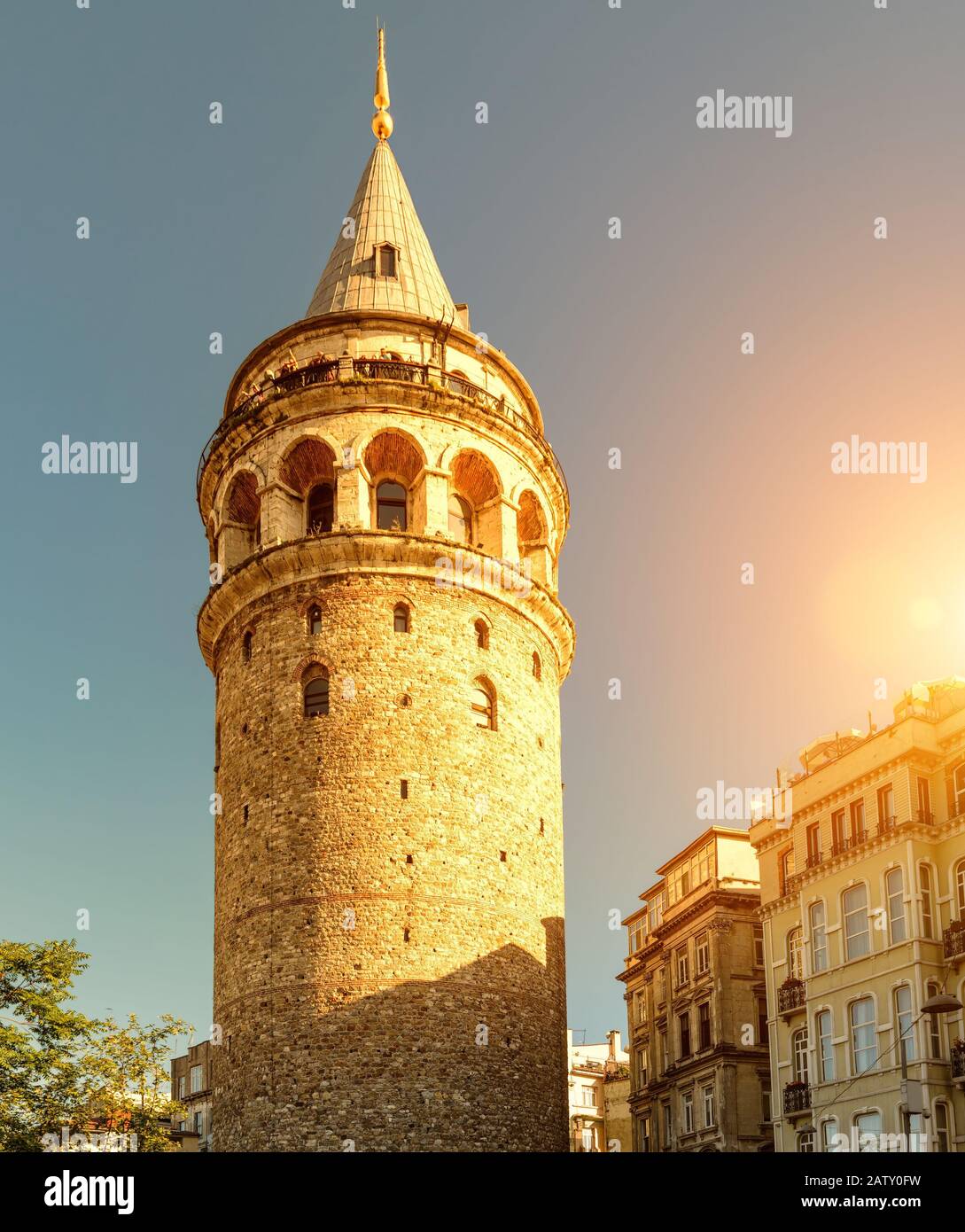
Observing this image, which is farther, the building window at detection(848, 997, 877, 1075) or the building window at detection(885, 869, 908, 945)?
the building window at detection(848, 997, 877, 1075)

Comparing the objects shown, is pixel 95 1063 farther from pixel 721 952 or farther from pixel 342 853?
pixel 721 952

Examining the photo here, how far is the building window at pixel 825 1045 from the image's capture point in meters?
45.9

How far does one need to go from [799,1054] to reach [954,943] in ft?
29.5

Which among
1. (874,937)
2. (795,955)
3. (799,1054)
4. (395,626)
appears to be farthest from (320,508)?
(799,1054)

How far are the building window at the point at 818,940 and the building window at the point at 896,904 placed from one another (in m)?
3.66

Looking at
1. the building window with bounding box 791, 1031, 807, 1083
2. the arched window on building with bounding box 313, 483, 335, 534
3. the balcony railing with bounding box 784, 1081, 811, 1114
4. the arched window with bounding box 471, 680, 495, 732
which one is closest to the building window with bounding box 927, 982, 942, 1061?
the balcony railing with bounding box 784, 1081, 811, 1114

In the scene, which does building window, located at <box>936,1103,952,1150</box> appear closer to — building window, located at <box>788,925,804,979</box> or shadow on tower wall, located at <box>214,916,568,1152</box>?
building window, located at <box>788,925,804,979</box>

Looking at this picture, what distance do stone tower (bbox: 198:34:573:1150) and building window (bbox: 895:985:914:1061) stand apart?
9688mm

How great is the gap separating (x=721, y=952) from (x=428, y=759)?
2272cm

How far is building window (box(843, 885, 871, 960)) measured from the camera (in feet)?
148

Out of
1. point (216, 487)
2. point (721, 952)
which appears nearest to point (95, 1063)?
point (216, 487)

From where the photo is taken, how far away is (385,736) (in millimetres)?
44125

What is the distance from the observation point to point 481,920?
143 ft

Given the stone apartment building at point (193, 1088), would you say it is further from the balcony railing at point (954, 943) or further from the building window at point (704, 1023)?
the balcony railing at point (954, 943)
